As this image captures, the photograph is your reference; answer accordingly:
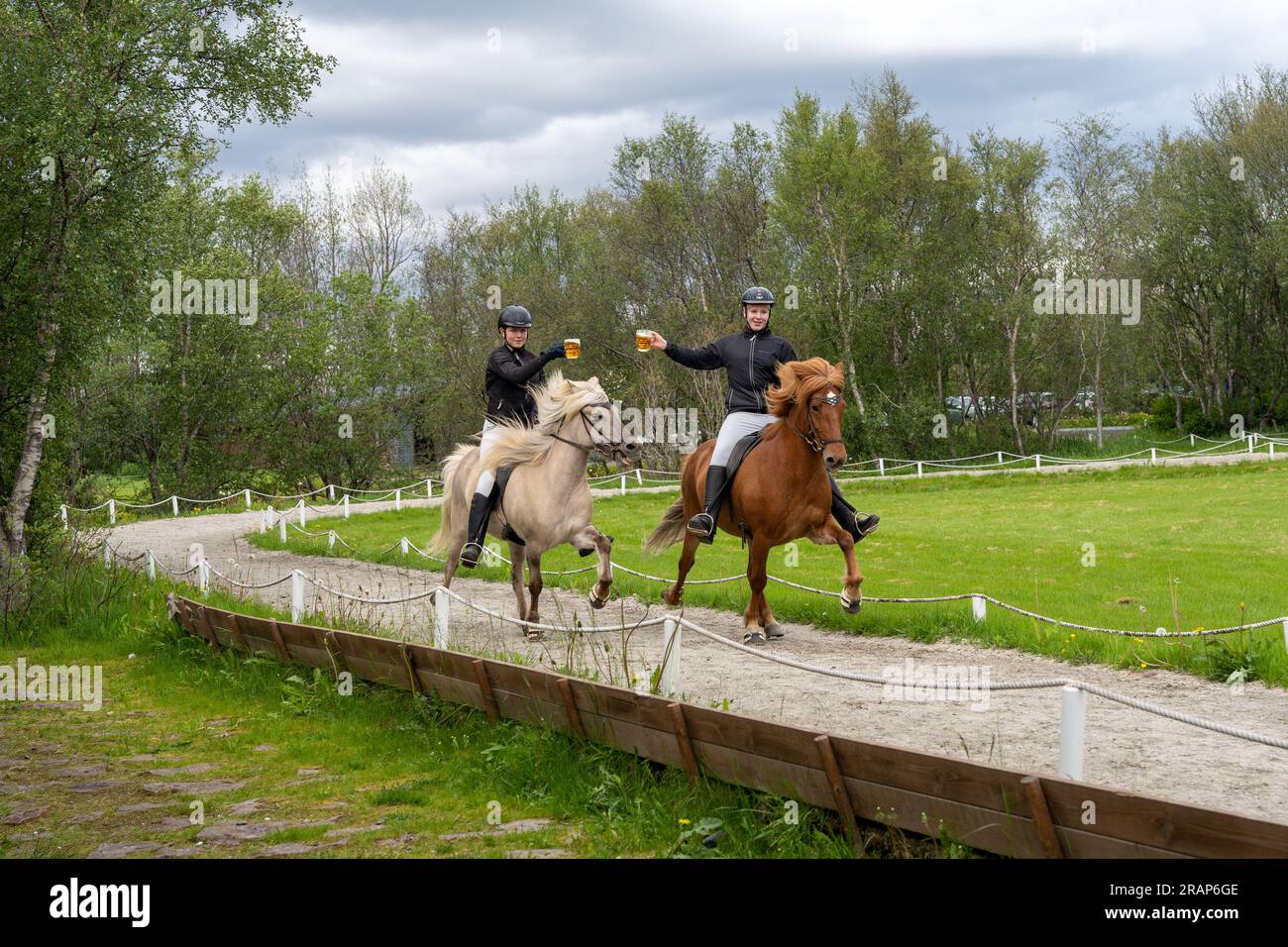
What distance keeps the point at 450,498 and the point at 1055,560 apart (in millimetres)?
9958

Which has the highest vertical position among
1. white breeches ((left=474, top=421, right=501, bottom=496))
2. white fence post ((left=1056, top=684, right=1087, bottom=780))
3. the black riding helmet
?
the black riding helmet

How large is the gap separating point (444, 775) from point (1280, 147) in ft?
163

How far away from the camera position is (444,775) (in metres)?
8.26

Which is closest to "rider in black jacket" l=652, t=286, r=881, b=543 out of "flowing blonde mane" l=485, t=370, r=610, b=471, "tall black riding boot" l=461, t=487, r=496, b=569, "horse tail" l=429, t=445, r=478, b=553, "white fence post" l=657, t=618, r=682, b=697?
"flowing blonde mane" l=485, t=370, r=610, b=471

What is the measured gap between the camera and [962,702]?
28.5 ft

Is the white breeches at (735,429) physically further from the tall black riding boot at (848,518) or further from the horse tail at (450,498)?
the horse tail at (450,498)

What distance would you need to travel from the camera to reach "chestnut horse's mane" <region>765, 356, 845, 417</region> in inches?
416

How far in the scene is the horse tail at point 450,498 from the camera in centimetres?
1317

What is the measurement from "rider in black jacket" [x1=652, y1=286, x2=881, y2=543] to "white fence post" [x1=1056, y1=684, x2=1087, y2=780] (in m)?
6.09

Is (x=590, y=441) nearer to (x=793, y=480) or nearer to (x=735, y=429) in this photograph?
(x=735, y=429)

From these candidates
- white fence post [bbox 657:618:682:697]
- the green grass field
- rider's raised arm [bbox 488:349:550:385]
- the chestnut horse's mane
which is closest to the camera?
white fence post [bbox 657:618:682:697]

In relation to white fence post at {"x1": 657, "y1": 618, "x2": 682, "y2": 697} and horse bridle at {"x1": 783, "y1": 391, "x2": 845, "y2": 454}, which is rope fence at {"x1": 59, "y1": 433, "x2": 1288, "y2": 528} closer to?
horse bridle at {"x1": 783, "y1": 391, "x2": 845, "y2": 454}

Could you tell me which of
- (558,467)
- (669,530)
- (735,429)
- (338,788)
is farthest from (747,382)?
(338,788)

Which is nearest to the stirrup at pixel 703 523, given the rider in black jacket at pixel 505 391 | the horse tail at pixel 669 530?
the horse tail at pixel 669 530
